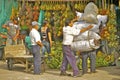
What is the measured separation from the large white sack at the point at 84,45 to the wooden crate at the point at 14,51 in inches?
88.9

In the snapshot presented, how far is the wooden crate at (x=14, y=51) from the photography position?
14.1 meters

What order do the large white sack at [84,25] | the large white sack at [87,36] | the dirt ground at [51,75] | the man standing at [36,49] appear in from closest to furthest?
the dirt ground at [51,75] → the large white sack at [87,36] → the man standing at [36,49] → the large white sack at [84,25]

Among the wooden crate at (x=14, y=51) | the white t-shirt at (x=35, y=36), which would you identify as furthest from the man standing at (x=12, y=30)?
the white t-shirt at (x=35, y=36)

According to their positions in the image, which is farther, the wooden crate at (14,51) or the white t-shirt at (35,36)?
the wooden crate at (14,51)

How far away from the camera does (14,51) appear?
1425 cm

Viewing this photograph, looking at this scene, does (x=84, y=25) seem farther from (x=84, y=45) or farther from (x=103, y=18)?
(x=103, y=18)

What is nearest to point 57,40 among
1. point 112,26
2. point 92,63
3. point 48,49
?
point 48,49

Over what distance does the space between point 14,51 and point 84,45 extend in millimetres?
2779

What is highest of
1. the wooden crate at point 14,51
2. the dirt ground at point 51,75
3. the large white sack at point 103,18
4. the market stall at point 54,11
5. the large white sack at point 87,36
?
the market stall at point 54,11

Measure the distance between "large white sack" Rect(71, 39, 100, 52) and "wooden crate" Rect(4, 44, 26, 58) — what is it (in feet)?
7.41

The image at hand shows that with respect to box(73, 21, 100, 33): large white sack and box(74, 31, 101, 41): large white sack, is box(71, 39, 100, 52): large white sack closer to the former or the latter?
box(74, 31, 101, 41): large white sack

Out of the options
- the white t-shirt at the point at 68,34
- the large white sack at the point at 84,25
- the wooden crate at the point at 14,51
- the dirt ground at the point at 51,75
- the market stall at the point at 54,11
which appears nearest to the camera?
the dirt ground at the point at 51,75

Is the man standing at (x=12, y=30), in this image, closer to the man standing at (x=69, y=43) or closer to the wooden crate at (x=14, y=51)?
the wooden crate at (x=14, y=51)

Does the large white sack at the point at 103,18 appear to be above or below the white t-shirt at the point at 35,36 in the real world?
above
